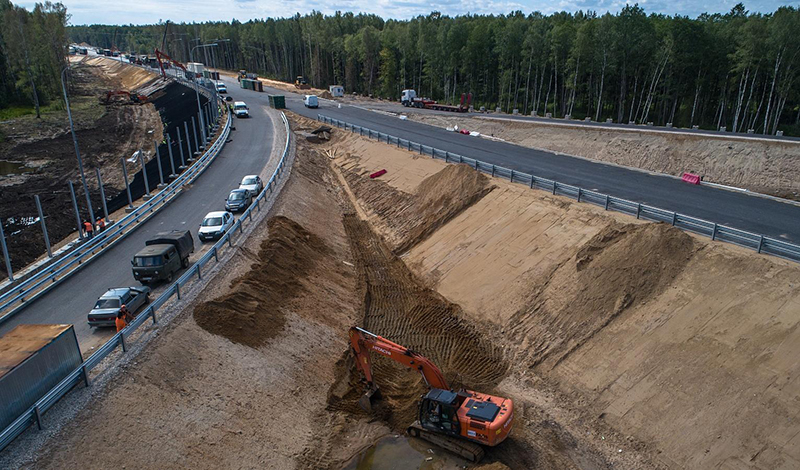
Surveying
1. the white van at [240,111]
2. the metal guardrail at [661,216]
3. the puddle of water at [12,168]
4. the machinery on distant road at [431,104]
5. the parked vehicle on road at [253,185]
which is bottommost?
the puddle of water at [12,168]

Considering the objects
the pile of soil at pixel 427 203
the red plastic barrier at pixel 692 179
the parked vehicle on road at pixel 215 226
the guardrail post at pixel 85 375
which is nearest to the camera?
the guardrail post at pixel 85 375

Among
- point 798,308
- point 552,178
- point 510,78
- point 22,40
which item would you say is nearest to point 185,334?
point 798,308

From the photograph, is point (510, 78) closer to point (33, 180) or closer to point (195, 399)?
point (33, 180)

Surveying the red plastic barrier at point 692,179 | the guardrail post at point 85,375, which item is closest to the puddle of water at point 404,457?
the guardrail post at point 85,375

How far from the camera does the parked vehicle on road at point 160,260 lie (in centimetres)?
2322

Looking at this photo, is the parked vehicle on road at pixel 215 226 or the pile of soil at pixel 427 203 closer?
the parked vehicle on road at pixel 215 226

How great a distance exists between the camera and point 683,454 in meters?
16.9

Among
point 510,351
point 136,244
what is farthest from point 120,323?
point 510,351

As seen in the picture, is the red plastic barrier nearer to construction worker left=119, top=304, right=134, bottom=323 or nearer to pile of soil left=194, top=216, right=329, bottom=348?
pile of soil left=194, top=216, right=329, bottom=348

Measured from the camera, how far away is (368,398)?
1978cm

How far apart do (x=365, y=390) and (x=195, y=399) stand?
635 cm

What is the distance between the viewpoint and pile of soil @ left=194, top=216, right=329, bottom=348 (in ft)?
69.5

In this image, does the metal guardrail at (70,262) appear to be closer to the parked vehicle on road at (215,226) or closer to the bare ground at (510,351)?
the parked vehicle on road at (215,226)

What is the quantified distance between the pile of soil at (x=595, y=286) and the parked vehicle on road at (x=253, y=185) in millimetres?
20907
